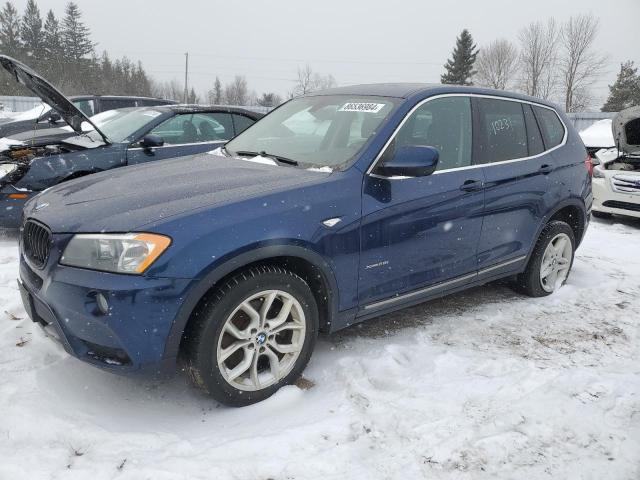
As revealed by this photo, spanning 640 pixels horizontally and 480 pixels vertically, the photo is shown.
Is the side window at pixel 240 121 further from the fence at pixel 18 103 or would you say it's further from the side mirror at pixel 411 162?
the fence at pixel 18 103

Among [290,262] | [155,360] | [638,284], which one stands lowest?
[638,284]

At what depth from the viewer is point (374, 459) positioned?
228 centimetres

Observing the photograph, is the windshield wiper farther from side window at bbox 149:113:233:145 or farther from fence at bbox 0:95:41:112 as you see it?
fence at bbox 0:95:41:112

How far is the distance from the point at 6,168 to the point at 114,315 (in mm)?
3802

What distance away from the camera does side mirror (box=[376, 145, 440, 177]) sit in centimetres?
288

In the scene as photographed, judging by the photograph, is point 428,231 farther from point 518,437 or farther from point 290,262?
point 518,437

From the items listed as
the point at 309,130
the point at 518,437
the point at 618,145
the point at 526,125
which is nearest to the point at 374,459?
the point at 518,437

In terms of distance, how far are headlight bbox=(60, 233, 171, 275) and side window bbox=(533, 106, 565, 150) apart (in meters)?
3.26

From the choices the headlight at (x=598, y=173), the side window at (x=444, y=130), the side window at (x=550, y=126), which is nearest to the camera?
the side window at (x=444, y=130)

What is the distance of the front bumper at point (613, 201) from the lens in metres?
7.43

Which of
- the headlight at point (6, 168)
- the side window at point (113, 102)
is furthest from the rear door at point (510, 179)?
the side window at point (113, 102)

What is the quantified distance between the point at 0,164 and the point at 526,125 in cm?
498

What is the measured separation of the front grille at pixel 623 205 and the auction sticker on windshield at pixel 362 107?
19.2ft

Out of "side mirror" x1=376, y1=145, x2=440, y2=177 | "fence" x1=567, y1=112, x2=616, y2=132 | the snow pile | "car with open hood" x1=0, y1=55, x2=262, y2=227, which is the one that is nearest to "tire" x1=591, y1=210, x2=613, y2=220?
the snow pile
